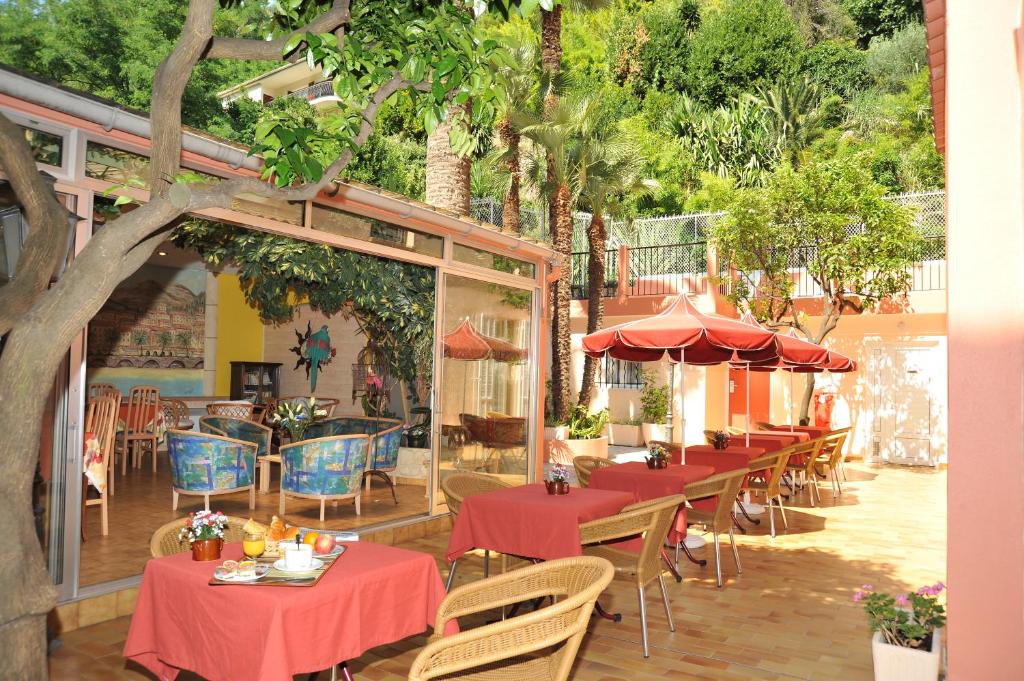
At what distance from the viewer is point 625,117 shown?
30.2 m

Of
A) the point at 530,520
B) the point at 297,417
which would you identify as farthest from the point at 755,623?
the point at 297,417

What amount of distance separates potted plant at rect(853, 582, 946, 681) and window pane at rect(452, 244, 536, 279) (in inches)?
192

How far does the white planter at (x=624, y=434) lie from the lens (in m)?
16.2

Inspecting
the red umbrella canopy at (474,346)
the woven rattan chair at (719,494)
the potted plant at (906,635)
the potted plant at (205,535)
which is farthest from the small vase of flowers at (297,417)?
the potted plant at (906,635)

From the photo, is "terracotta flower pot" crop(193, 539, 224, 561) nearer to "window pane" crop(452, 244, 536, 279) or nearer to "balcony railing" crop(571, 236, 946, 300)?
"window pane" crop(452, 244, 536, 279)

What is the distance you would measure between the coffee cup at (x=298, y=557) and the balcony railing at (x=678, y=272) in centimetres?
1350

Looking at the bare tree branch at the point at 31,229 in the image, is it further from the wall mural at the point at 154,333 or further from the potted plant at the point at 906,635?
the wall mural at the point at 154,333

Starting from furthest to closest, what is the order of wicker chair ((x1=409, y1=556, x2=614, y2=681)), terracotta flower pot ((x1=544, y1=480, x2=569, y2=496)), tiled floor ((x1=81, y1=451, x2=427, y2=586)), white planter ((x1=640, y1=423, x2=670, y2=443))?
white planter ((x1=640, y1=423, x2=670, y2=443)), tiled floor ((x1=81, y1=451, x2=427, y2=586)), terracotta flower pot ((x1=544, y1=480, x2=569, y2=496)), wicker chair ((x1=409, y1=556, x2=614, y2=681))

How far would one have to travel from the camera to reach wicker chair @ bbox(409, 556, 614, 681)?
253 centimetres

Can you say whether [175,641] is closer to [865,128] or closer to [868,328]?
[868,328]

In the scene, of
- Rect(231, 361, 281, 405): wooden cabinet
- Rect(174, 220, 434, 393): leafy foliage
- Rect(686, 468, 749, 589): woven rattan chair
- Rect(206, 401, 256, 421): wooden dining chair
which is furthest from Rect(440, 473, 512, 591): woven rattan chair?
Rect(231, 361, 281, 405): wooden cabinet

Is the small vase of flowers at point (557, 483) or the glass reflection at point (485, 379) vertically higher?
the glass reflection at point (485, 379)

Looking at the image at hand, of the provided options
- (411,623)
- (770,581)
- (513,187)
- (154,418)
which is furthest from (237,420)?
(513,187)

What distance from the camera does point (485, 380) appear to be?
317 inches
